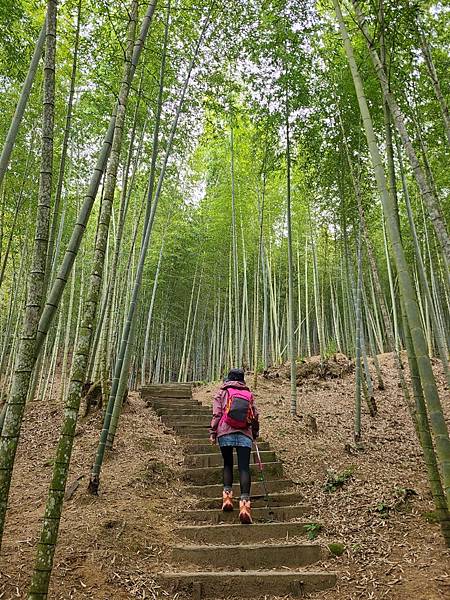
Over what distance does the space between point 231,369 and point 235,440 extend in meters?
2.28

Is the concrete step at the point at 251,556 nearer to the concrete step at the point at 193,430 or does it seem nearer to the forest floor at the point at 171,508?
the forest floor at the point at 171,508

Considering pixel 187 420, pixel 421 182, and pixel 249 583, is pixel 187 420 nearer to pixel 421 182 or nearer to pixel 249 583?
pixel 249 583

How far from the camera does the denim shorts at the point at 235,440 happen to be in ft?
11.7

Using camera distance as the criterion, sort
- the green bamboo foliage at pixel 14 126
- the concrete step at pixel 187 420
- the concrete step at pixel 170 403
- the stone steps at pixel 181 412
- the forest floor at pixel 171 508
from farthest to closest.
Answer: the concrete step at pixel 170 403, the stone steps at pixel 181 412, the concrete step at pixel 187 420, the green bamboo foliage at pixel 14 126, the forest floor at pixel 171 508

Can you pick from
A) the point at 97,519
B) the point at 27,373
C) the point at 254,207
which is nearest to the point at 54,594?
the point at 97,519

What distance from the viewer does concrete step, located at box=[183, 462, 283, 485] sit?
4.50m

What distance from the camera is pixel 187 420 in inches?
261

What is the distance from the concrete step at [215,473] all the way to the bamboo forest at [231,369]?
0.02 meters

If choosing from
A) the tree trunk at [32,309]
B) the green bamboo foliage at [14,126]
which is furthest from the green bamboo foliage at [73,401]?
the green bamboo foliage at [14,126]

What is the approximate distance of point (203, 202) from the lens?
1143cm

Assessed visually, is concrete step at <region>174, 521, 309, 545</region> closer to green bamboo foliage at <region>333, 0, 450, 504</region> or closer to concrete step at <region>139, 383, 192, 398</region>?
green bamboo foliage at <region>333, 0, 450, 504</region>

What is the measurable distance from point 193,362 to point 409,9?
49.5 feet

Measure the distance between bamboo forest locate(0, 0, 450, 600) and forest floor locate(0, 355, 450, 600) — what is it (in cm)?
2

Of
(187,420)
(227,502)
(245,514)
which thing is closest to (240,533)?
(245,514)
